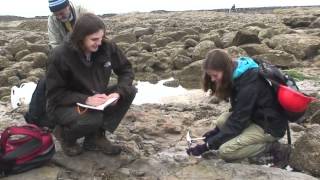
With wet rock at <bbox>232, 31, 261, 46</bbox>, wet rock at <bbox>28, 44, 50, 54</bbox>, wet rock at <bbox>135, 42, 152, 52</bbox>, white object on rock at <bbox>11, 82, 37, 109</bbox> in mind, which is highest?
white object on rock at <bbox>11, 82, 37, 109</bbox>

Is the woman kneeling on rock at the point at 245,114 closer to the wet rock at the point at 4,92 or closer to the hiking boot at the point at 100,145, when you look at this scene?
the hiking boot at the point at 100,145

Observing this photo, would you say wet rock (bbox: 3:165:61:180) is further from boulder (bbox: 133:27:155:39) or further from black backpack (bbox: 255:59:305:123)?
boulder (bbox: 133:27:155:39)

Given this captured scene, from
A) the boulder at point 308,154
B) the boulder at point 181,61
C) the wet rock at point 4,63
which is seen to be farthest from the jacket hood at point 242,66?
the wet rock at point 4,63

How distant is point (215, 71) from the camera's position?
4.76m

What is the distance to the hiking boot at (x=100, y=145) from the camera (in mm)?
5145

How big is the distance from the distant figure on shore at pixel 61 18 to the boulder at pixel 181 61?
26.3ft

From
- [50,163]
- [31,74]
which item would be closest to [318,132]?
[50,163]

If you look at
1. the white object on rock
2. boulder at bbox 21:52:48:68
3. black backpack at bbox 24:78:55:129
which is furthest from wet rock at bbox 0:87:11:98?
black backpack at bbox 24:78:55:129

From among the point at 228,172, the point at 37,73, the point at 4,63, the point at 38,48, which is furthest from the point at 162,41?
the point at 228,172

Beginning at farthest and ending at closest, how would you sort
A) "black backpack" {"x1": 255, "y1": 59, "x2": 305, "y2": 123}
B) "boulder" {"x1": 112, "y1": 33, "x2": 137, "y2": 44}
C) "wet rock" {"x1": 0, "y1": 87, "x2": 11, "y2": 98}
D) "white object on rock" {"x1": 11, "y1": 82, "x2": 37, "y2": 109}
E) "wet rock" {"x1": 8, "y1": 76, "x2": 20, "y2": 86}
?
1. "boulder" {"x1": 112, "y1": 33, "x2": 137, "y2": 44}
2. "wet rock" {"x1": 8, "y1": 76, "x2": 20, "y2": 86}
3. "wet rock" {"x1": 0, "y1": 87, "x2": 11, "y2": 98}
4. "white object on rock" {"x1": 11, "y1": 82, "x2": 37, "y2": 109}
5. "black backpack" {"x1": 255, "y1": 59, "x2": 305, "y2": 123}

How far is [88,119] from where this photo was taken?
4758mm

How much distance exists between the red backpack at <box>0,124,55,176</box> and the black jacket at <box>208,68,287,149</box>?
157 cm

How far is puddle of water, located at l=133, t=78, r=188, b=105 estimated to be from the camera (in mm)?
9556

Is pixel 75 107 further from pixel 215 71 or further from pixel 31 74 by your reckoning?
pixel 31 74
